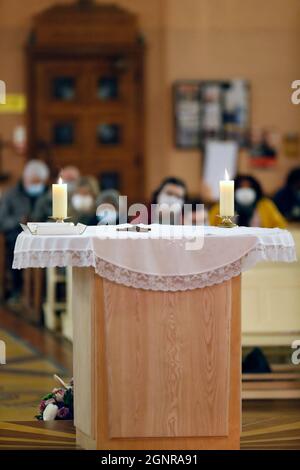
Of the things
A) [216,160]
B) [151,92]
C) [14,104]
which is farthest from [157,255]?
[14,104]

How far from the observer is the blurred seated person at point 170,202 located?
834 cm

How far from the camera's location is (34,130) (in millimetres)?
14328

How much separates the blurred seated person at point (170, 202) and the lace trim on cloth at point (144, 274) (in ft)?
10.1

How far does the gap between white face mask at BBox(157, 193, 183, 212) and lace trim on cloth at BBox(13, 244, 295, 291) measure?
3371mm

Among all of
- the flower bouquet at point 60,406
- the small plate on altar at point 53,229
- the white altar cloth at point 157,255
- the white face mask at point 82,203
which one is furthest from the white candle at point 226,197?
the white face mask at point 82,203

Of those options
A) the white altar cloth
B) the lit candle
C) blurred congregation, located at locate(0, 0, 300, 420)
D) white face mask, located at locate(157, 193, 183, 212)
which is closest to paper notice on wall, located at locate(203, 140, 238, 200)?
blurred congregation, located at locate(0, 0, 300, 420)

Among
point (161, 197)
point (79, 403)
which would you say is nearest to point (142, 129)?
point (161, 197)

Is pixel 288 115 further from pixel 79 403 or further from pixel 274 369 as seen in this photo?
pixel 79 403

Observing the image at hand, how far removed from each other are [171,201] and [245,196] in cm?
108

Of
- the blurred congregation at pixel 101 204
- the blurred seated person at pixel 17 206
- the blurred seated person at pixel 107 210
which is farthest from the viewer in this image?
the blurred seated person at pixel 17 206

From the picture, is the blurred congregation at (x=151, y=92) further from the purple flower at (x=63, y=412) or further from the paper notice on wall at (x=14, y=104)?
the purple flower at (x=63, y=412)

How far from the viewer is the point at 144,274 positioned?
4918mm

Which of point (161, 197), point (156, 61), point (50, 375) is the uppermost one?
point (156, 61)
